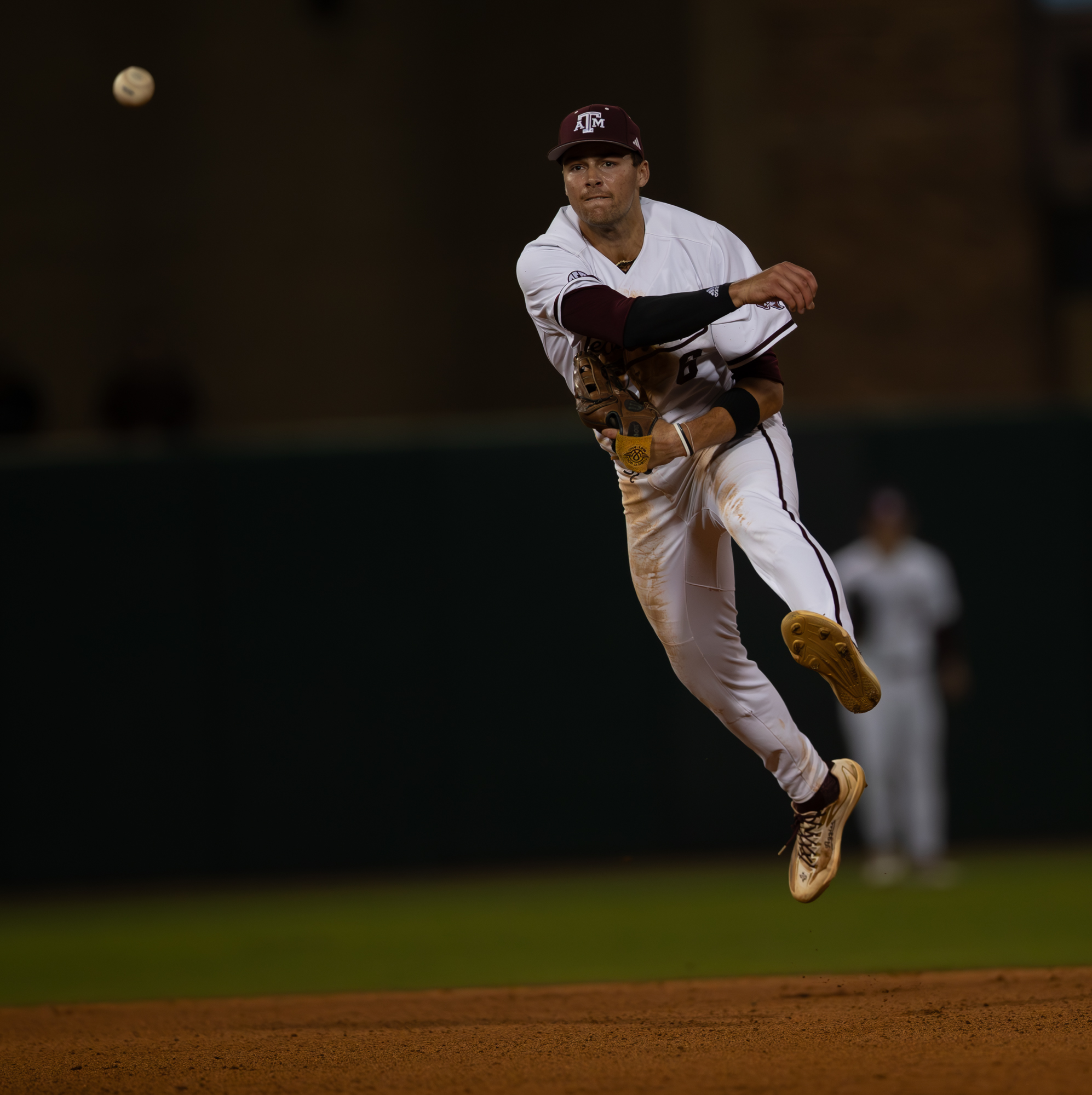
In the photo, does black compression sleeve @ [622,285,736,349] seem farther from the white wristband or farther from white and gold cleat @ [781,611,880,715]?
white and gold cleat @ [781,611,880,715]

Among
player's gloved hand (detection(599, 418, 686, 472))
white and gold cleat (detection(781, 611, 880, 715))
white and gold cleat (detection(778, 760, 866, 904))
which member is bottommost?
white and gold cleat (detection(778, 760, 866, 904))

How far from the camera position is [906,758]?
9.30 meters

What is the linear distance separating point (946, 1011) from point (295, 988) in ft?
10.1

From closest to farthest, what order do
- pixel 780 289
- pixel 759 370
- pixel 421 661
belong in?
pixel 780 289 < pixel 759 370 < pixel 421 661

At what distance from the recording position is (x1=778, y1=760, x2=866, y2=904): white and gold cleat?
487 cm

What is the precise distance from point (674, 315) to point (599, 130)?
659 millimetres

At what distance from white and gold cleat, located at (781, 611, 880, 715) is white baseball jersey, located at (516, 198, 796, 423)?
824mm

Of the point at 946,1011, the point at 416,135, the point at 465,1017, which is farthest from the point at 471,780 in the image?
the point at 416,135

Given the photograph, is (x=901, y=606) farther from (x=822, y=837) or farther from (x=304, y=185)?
(x=304, y=185)

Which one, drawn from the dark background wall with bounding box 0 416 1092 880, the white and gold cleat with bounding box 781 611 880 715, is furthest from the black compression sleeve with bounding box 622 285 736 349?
the dark background wall with bounding box 0 416 1092 880

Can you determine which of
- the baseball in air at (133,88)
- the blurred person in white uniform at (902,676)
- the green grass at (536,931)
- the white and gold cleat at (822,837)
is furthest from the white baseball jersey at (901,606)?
the baseball in air at (133,88)

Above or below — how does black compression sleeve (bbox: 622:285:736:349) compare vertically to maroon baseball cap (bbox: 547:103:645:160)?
below

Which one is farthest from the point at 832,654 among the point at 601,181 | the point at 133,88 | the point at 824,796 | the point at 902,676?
the point at 902,676

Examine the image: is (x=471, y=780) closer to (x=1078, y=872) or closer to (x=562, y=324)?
(x=1078, y=872)
